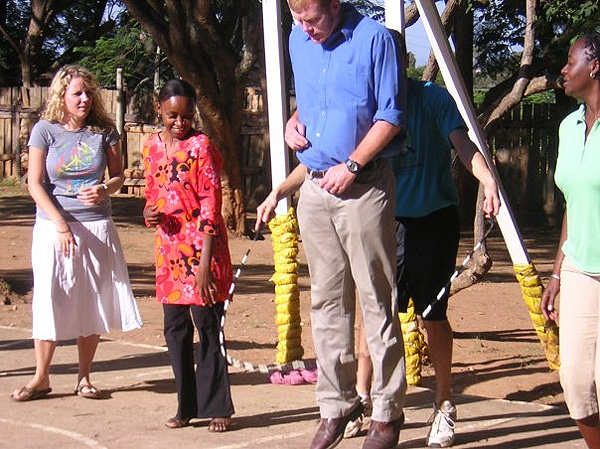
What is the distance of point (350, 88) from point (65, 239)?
2.25m

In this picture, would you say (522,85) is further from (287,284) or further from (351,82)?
(351,82)

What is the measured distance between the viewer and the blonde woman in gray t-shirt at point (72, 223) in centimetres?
638

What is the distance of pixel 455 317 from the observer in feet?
32.9

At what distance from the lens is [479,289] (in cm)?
1181

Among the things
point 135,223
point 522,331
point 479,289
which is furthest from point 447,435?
point 135,223

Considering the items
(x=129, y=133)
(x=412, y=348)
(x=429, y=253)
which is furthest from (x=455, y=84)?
(x=129, y=133)

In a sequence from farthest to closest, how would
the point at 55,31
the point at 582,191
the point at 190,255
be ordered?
the point at 55,31, the point at 190,255, the point at 582,191

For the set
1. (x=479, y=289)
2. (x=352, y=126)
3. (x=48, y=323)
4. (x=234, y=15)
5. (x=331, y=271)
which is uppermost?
(x=234, y=15)

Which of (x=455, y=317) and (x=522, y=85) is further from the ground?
(x=522, y=85)

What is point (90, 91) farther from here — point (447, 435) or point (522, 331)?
point (522, 331)

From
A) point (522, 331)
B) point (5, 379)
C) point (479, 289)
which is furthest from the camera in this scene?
point (479, 289)

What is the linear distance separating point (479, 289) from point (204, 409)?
6531 millimetres

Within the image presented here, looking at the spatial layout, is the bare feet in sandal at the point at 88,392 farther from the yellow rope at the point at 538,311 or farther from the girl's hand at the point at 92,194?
the yellow rope at the point at 538,311

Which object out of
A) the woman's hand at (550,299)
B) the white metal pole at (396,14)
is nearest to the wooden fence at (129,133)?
the white metal pole at (396,14)
